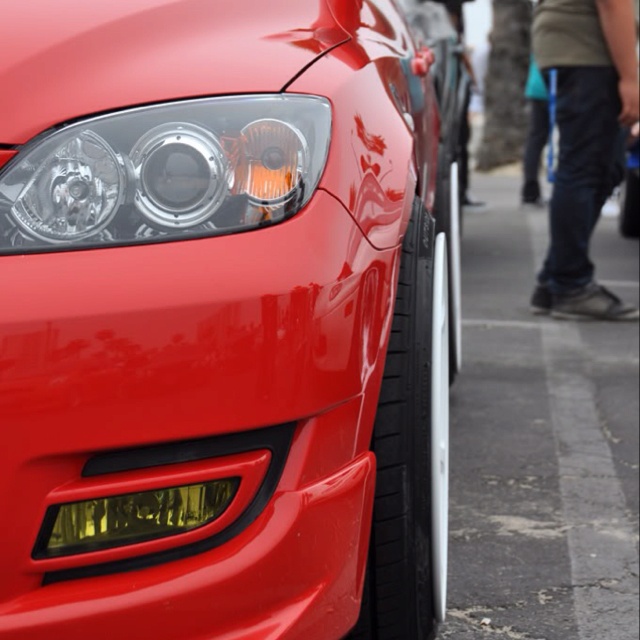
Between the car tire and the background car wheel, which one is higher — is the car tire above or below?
below

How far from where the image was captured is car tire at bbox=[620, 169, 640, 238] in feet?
24.4

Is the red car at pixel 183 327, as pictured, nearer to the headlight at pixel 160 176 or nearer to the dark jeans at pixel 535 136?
the headlight at pixel 160 176

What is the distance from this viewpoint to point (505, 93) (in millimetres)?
15156

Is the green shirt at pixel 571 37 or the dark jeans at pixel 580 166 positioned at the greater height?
the green shirt at pixel 571 37

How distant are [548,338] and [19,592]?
3540 mm

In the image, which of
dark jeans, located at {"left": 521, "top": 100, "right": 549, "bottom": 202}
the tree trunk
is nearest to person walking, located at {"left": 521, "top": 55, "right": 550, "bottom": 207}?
dark jeans, located at {"left": 521, "top": 100, "right": 549, "bottom": 202}

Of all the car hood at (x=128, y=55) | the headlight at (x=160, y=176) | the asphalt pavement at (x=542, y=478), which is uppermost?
the car hood at (x=128, y=55)

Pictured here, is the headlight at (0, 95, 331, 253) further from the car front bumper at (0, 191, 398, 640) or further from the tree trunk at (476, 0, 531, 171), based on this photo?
the tree trunk at (476, 0, 531, 171)

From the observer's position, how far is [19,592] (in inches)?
59.8

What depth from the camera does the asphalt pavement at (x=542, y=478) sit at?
2.44 metres

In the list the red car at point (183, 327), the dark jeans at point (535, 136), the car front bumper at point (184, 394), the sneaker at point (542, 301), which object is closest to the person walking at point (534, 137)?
the dark jeans at point (535, 136)

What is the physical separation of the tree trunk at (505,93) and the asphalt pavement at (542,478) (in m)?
9.46

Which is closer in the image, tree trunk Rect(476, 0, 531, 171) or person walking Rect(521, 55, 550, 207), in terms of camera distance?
person walking Rect(521, 55, 550, 207)

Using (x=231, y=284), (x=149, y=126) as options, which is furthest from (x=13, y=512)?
(x=149, y=126)
